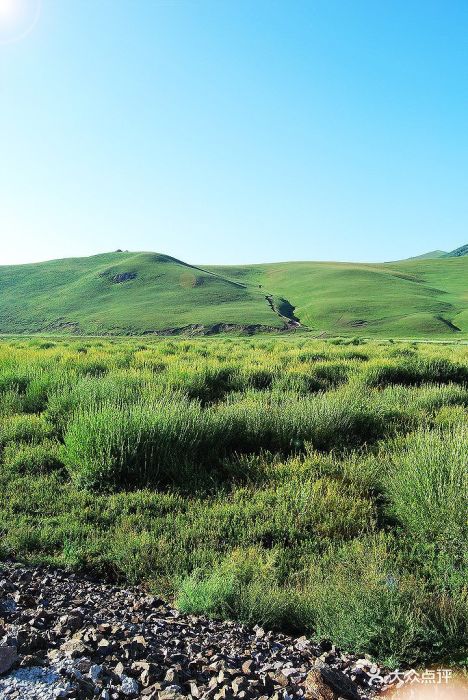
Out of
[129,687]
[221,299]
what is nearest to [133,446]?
[129,687]

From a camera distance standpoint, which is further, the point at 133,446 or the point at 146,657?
the point at 133,446

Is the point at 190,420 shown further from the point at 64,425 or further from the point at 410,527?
the point at 410,527

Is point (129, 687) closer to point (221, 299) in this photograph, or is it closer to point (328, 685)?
point (328, 685)

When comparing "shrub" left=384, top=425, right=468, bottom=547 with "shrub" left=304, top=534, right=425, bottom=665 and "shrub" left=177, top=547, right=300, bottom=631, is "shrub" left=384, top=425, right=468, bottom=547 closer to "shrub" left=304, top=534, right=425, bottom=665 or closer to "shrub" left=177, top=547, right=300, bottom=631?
"shrub" left=304, top=534, right=425, bottom=665

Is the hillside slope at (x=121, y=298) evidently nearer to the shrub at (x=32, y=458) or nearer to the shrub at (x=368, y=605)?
the shrub at (x=32, y=458)

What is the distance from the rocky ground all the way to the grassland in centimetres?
33

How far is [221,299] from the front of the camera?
378 feet

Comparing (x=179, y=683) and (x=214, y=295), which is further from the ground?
(x=214, y=295)

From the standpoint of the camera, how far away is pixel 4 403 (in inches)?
439

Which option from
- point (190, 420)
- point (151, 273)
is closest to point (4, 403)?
point (190, 420)

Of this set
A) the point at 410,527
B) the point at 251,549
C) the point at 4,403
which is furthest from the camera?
the point at 4,403

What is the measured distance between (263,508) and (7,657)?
3706mm

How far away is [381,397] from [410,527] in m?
7.13

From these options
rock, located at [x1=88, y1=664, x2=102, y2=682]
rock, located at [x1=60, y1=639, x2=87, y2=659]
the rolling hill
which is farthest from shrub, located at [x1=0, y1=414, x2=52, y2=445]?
the rolling hill
